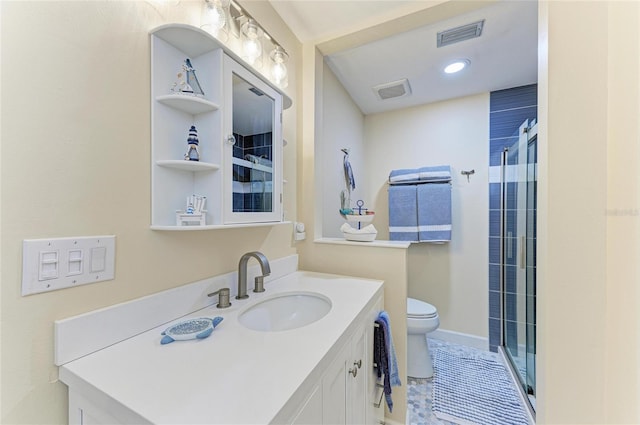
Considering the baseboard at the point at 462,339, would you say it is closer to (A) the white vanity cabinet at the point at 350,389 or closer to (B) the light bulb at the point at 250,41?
(A) the white vanity cabinet at the point at 350,389

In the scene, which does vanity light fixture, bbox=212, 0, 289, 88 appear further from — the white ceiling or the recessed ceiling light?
the recessed ceiling light

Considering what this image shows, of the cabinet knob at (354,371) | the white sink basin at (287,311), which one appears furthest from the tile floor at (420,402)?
the white sink basin at (287,311)

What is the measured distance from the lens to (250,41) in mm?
1081

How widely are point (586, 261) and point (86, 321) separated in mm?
1481

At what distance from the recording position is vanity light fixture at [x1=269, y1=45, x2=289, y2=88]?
48.6 inches

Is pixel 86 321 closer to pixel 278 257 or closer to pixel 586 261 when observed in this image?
pixel 278 257

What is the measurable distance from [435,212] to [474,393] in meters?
1.29

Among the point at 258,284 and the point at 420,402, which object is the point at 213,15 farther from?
the point at 420,402

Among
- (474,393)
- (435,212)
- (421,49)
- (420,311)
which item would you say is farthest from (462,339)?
(421,49)

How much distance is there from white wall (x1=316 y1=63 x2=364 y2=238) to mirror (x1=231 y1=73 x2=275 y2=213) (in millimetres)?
561

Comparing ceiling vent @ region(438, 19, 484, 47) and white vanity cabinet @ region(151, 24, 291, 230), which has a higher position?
ceiling vent @ region(438, 19, 484, 47)

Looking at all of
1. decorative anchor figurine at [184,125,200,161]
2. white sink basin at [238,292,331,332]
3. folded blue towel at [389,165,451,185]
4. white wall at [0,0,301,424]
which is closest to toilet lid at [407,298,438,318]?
white sink basin at [238,292,331,332]

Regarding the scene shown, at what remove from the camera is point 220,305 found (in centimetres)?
93

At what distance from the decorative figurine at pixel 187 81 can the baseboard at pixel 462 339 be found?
2329mm
